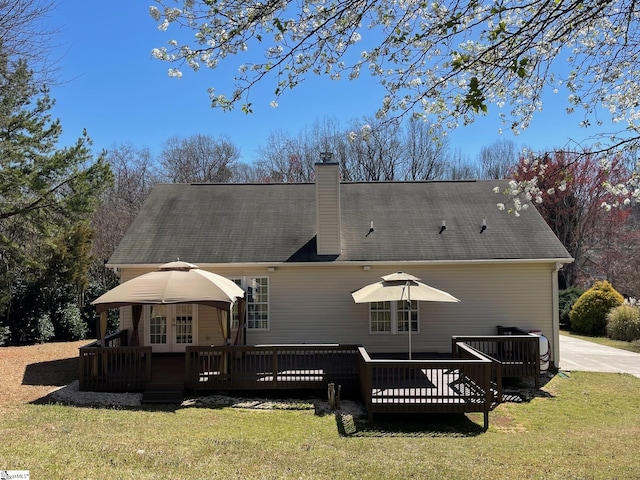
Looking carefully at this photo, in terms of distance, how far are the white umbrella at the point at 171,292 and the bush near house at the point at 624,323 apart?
54.8 feet

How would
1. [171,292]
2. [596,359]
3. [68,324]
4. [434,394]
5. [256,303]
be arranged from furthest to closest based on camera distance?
[68,324], [596,359], [256,303], [171,292], [434,394]

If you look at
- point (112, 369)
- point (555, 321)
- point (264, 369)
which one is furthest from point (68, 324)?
point (555, 321)

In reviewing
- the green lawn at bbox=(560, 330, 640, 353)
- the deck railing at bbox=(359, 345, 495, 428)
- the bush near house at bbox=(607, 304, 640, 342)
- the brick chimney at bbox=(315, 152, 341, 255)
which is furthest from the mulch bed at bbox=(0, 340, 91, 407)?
the bush near house at bbox=(607, 304, 640, 342)

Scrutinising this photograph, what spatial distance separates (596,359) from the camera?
1516 centimetres

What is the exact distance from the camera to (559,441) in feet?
25.8

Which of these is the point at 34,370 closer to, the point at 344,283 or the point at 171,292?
the point at 171,292

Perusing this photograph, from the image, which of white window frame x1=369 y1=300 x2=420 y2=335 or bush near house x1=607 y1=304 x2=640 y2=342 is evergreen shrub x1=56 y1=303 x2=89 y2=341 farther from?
bush near house x1=607 y1=304 x2=640 y2=342

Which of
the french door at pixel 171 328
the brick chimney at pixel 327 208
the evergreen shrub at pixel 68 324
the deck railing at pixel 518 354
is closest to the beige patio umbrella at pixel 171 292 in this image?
the french door at pixel 171 328

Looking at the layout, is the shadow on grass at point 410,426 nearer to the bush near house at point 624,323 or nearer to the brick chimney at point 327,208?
the brick chimney at point 327,208

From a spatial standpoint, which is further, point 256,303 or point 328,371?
point 256,303

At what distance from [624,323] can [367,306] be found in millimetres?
12687

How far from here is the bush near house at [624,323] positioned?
19172 millimetres

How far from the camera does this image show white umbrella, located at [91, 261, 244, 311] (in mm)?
10234

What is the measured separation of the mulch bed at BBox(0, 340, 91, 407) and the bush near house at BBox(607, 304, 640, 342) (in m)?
19.9
